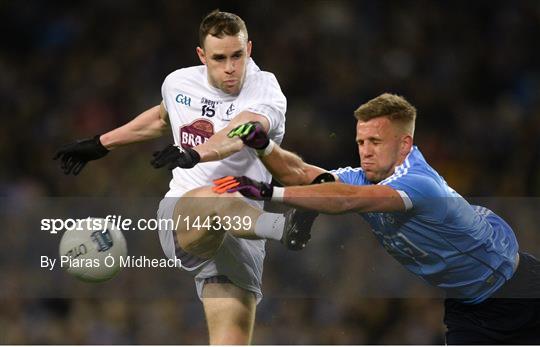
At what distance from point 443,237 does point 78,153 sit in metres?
2.04

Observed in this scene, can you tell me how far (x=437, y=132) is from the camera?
925cm

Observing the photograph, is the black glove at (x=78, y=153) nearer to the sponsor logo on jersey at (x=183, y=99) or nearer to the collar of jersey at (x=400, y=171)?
the sponsor logo on jersey at (x=183, y=99)

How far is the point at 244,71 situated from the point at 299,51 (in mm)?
4282

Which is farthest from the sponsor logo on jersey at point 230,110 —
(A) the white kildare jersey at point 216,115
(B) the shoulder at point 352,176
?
(B) the shoulder at point 352,176

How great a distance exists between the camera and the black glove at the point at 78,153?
5.96 meters

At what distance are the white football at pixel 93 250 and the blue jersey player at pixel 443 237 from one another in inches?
37.4

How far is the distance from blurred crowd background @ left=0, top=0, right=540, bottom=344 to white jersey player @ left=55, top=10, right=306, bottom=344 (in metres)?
1.38

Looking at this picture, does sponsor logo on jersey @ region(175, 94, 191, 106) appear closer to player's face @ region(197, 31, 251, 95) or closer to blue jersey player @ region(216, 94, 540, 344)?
player's face @ region(197, 31, 251, 95)

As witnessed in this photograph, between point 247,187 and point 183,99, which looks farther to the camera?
point 183,99

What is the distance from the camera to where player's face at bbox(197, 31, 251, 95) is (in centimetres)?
553

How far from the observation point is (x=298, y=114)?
921cm

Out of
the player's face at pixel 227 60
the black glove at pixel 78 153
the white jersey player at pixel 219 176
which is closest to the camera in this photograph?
the white jersey player at pixel 219 176

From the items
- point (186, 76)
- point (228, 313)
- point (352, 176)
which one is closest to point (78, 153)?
point (186, 76)

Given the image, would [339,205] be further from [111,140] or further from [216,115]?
[111,140]
